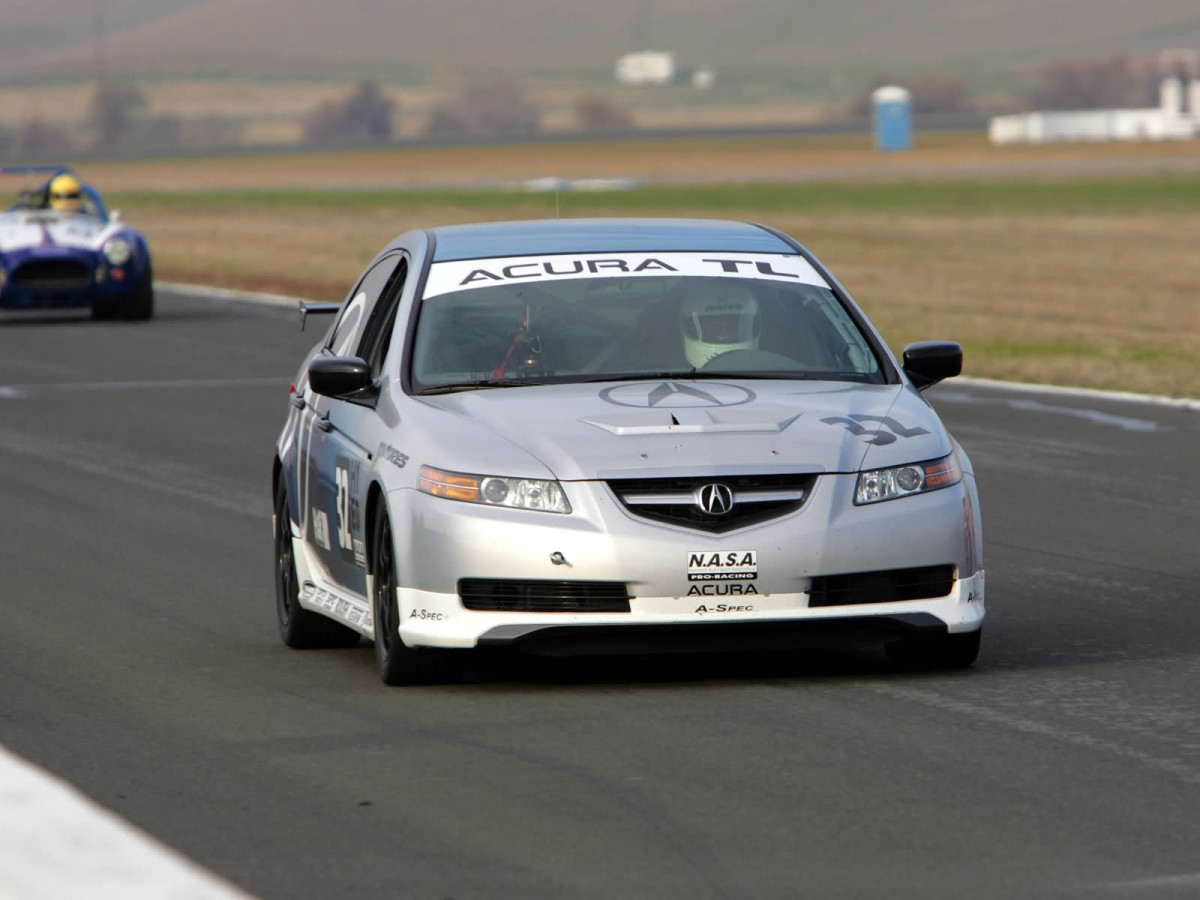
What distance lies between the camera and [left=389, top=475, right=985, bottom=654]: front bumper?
24.4ft

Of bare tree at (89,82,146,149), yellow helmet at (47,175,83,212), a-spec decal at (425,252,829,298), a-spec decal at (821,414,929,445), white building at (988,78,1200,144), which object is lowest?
bare tree at (89,82,146,149)

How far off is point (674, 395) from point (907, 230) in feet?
129

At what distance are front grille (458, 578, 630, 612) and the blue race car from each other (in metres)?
19.5

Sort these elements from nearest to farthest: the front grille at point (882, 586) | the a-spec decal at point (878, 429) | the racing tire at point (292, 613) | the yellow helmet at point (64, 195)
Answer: the front grille at point (882, 586) < the a-spec decal at point (878, 429) < the racing tire at point (292, 613) < the yellow helmet at point (64, 195)

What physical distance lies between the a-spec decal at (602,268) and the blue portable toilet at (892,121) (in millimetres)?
94080

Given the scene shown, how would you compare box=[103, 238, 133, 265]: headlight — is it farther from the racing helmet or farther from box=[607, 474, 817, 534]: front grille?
box=[607, 474, 817, 534]: front grille

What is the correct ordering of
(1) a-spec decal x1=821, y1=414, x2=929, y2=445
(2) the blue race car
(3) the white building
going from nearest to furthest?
1. (1) a-spec decal x1=821, y1=414, x2=929, y2=445
2. (2) the blue race car
3. (3) the white building

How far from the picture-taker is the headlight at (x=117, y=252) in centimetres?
2655

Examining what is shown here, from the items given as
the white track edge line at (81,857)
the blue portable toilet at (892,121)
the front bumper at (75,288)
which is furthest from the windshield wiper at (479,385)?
the blue portable toilet at (892,121)

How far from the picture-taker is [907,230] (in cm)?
4684

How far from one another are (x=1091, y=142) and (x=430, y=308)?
326ft

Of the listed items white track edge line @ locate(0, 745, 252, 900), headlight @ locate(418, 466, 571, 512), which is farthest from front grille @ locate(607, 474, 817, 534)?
white track edge line @ locate(0, 745, 252, 900)

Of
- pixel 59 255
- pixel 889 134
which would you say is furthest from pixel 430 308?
pixel 889 134

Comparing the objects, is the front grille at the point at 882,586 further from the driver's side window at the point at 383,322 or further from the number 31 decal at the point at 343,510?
the driver's side window at the point at 383,322
